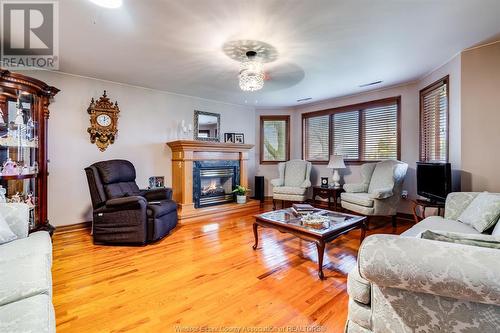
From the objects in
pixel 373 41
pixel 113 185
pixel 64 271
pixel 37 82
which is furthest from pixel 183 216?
pixel 373 41

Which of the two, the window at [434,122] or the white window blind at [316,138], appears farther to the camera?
the white window blind at [316,138]

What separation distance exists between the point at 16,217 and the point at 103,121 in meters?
2.42

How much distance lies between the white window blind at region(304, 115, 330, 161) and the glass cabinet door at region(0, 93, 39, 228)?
4.98m

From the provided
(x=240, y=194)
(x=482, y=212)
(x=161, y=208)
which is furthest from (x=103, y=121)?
(x=482, y=212)

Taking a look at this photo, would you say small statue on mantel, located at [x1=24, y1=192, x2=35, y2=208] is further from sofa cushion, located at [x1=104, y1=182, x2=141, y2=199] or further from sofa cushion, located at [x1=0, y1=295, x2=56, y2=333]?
sofa cushion, located at [x1=0, y1=295, x2=56, y2=333]

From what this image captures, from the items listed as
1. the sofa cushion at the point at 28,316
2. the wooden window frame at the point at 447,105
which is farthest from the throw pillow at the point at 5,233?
the wooden window frame at the point at 447,105

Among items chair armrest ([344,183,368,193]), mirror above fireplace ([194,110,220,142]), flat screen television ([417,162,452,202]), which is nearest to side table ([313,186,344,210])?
chair armrest ([344,183,368,193])

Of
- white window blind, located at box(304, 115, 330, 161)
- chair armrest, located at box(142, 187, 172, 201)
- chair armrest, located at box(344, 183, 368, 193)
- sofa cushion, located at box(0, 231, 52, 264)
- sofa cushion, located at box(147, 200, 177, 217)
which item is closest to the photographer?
sofa cushion, located at box(0, 231, 52, 264)

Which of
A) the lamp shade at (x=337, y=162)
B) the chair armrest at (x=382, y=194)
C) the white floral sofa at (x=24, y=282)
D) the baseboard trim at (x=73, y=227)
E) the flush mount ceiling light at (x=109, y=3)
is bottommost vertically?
the baseboard trim at (x=73, y=227)

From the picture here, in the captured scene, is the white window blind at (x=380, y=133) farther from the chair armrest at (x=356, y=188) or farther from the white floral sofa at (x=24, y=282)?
the white floral sofa at (x=24, y=282)

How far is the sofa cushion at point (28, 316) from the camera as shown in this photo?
2.97 feet

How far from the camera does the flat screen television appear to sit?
2.79 metres

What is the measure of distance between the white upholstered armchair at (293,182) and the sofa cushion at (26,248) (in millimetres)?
3759

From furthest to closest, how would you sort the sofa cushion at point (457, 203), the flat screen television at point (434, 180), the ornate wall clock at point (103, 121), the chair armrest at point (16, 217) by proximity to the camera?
the ornate wall clock at point (103, 121) < the flat screen television at point (434, 180) < the sofa cushion at point (457, 203) < the chair armrest at point (16, 217)
